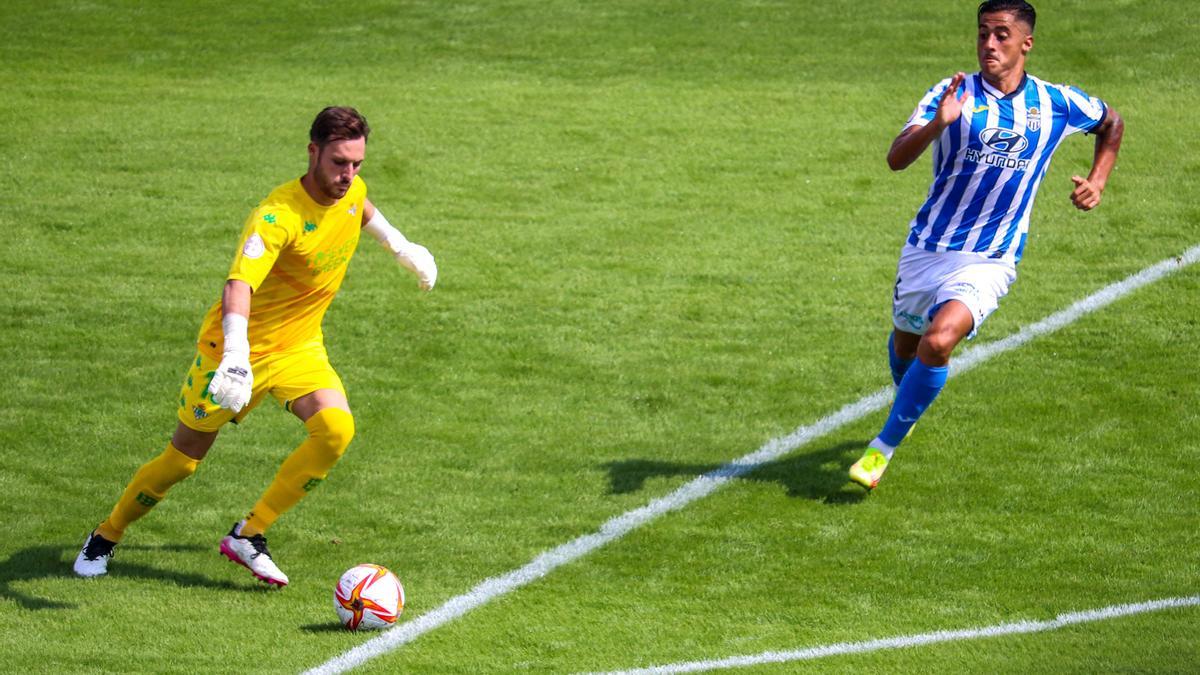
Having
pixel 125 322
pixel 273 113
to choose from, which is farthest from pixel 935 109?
pixel 273 113

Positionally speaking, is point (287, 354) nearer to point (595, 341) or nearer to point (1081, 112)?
point (595, 341)

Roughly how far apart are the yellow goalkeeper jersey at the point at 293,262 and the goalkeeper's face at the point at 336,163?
0.16 meters

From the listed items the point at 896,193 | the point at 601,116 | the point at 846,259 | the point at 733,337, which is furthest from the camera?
the point at 601,116

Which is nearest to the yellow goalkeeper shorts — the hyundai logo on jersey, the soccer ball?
the soccer ball

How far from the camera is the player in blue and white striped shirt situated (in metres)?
7.44

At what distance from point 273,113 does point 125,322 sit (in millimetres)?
3675

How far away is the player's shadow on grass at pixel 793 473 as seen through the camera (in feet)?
25.9

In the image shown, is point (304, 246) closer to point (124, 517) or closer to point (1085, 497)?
point (124, 517)

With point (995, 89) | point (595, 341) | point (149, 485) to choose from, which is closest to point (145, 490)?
point (149, 485)

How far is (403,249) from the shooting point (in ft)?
24.2

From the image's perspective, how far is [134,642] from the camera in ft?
21.1

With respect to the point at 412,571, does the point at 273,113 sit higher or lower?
higher

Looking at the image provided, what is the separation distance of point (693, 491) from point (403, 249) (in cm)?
195

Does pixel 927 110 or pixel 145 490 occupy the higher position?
pixel 927 110
